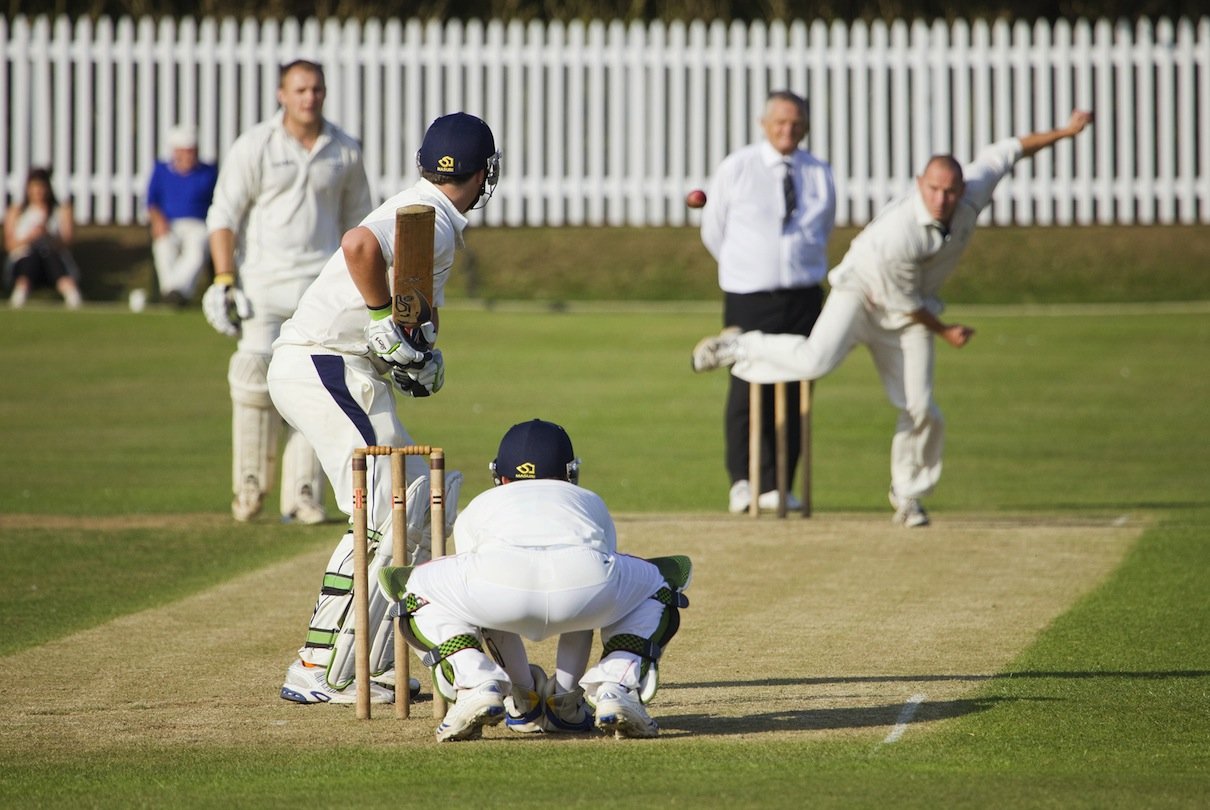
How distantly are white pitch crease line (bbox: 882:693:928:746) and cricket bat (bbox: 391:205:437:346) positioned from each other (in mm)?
1875

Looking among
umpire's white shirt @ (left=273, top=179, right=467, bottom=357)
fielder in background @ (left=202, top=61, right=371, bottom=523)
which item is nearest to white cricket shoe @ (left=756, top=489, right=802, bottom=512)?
fielder in background @ (left=202, top=61, right=371, bottom=523)

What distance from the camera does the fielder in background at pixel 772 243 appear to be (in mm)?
10617

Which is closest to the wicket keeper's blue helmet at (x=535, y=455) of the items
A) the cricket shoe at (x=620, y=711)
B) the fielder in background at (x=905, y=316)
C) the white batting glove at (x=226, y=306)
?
the cricket shoe at (x=620, y=711)

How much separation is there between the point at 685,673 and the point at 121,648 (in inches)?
83.8

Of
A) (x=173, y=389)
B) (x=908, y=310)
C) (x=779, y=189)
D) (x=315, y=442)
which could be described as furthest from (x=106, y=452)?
(x=315, y=442)

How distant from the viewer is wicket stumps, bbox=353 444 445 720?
218 inches

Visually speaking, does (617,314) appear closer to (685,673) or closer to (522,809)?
(685,673)

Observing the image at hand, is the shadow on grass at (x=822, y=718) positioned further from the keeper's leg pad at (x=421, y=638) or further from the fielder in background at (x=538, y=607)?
the keeper's leg pad at (x=421, y=638)

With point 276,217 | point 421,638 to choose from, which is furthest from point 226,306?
point 421,638

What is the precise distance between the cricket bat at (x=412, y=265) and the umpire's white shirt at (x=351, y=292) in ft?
0.44

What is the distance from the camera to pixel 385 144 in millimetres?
22344

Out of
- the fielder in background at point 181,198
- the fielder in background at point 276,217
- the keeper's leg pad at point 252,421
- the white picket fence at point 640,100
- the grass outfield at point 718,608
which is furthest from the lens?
the white picket fence at point 640,100

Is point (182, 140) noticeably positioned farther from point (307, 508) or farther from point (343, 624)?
point (343, 624)

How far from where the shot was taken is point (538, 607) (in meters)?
5.17
